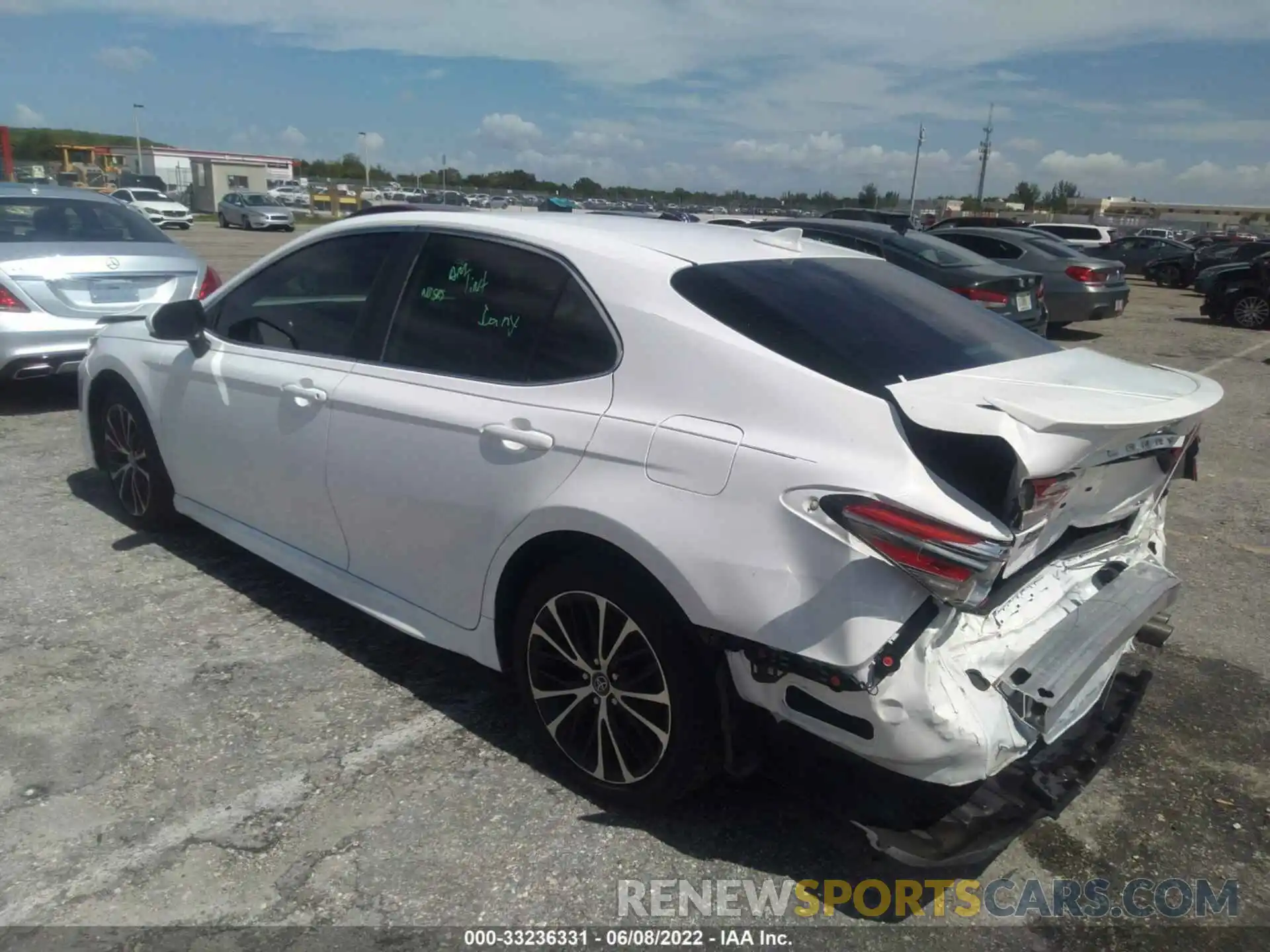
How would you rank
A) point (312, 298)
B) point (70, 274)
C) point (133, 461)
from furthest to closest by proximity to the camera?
point (70, 274) < point (133, 461) < point (312, 298)

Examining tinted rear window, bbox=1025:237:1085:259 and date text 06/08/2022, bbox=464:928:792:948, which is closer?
date text 06/08/2022, bbox=464:928:792:948

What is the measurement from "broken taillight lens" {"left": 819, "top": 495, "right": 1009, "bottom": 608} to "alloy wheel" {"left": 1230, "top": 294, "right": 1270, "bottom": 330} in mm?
18792

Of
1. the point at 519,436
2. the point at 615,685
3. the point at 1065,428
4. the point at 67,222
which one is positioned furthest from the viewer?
the point at 67,222

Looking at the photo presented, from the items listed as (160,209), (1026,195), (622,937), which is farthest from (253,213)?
(1026,195)

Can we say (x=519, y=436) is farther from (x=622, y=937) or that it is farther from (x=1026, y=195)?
(x=1026, y=195)

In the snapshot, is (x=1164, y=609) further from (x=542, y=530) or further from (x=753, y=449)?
(x=542, y=530)

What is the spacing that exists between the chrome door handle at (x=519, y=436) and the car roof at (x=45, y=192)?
633cm

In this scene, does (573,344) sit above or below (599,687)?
above

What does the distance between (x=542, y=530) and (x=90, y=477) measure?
4.32 meters

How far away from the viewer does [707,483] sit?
2436 millimetres

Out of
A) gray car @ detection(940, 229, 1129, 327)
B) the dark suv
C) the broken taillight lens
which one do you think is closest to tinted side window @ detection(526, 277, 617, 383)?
the broken taillight lens

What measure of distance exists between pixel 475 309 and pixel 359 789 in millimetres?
1564

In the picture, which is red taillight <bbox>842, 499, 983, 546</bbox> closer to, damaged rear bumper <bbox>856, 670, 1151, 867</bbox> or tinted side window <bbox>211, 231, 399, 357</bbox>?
damaged rear bumper <bbox>856, 670, 1151, 867</bbox>

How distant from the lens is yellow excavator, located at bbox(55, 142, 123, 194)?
46.9m
